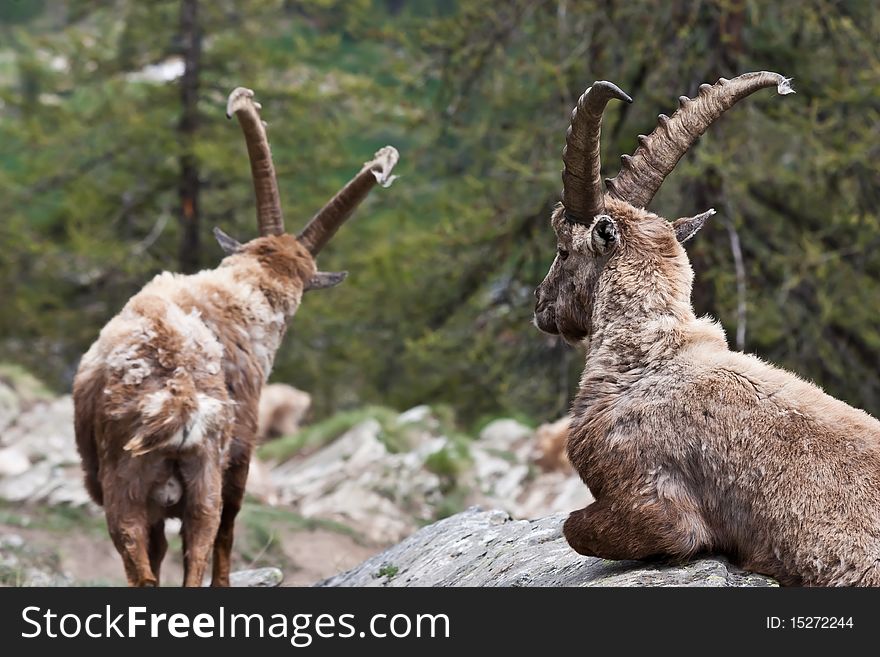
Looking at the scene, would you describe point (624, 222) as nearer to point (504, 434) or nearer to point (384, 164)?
point (384, 164)

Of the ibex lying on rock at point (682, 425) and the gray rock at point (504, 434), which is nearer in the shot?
the ibex lying on rock at point (682, 425)

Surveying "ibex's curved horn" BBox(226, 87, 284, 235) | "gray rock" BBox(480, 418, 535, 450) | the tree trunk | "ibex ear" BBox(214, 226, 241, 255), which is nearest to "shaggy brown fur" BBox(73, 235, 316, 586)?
"ibex ear" BBox(214, 226, 241, 255)

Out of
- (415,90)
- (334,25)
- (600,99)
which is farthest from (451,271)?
(600,99)

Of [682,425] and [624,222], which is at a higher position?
[624,222]

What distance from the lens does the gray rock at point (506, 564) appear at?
457cm

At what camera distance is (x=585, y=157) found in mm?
5094

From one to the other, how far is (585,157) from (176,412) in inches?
96.3

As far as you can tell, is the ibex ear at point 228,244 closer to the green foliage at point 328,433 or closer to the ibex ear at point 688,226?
the ibex ear at point 688,226

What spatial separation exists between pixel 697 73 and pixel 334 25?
1255 cm

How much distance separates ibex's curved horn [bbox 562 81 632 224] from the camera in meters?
4.87

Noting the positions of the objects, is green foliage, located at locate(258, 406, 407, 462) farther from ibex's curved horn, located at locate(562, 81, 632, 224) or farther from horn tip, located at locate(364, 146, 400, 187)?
ibex's curved horn, located at locate(562, 81, 632, 224)

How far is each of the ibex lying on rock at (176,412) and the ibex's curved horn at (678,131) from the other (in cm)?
245

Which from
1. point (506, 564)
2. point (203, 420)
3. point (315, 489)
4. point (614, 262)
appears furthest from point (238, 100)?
point (315, 489)

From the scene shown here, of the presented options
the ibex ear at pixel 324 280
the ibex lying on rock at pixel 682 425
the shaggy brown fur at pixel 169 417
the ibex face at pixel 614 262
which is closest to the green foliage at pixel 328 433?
the ibex ear at pixel 324 280
